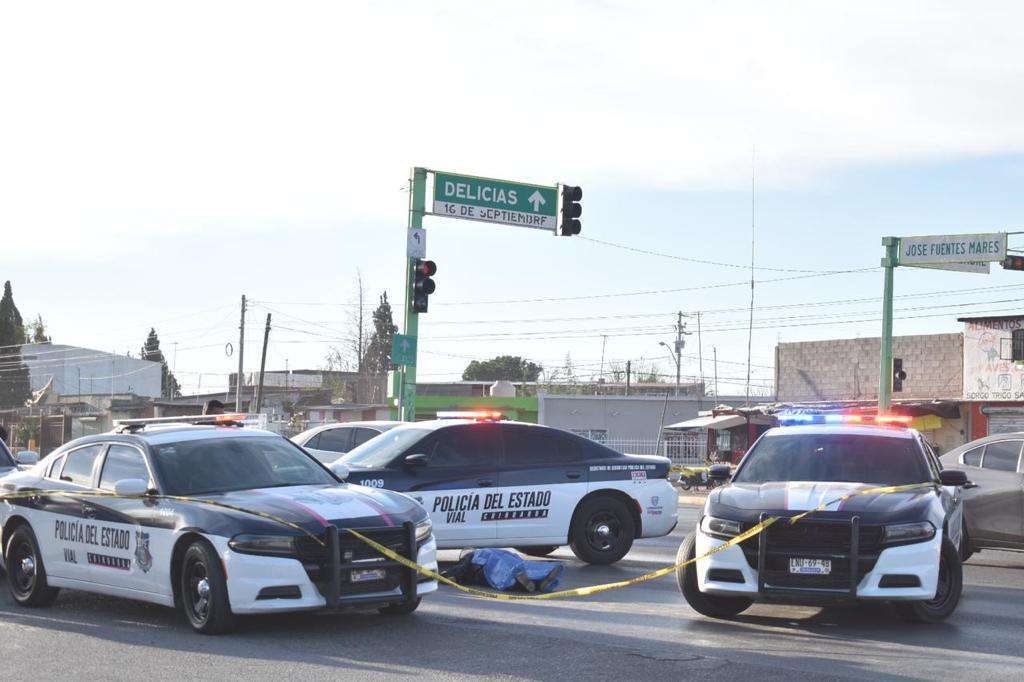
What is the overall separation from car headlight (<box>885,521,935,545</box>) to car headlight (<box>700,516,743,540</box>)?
43.8 inches

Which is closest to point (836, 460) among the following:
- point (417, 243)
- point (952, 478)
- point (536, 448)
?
point (952, 478)

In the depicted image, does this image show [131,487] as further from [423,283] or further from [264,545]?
[423,283]

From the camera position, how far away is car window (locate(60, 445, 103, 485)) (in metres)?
11.1

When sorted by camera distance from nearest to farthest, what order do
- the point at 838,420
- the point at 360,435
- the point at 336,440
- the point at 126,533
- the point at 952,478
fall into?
the point at 126,533 < the point at 952,478 < the point at 838,420 < the point at 360,435 < the point at 336,440

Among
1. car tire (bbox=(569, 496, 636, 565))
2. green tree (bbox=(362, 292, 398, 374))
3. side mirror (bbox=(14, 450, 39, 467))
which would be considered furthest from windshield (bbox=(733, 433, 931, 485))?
green tree (bbox=(362, 292, 398, 374))

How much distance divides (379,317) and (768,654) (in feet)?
378

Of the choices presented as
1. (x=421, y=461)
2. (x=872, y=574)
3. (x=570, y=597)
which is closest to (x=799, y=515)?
(x=872, y=574)

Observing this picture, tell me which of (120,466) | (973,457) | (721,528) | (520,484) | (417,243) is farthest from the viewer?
(417,243)

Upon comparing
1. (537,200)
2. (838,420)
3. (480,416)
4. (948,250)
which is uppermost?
(537,200)

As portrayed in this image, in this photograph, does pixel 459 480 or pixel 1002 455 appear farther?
pixel 1002 455

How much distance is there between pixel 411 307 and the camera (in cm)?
2372

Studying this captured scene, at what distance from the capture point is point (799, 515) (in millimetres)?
9742

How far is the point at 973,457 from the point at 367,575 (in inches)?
338

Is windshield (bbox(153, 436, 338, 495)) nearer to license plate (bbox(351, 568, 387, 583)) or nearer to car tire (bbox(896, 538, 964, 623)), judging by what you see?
license plate (bbox(351, 568, 387, 583))
